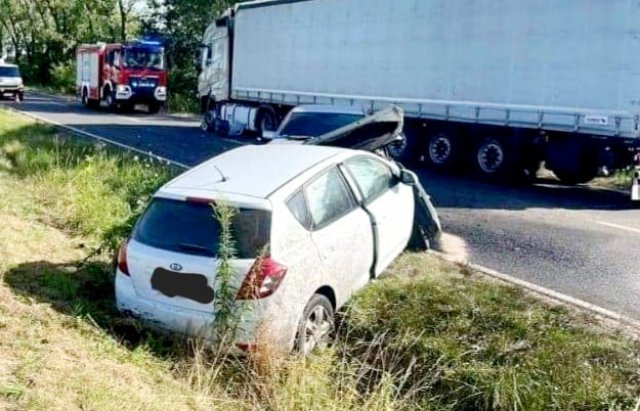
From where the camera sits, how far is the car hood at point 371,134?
8352 mm

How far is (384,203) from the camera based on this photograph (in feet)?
21.8

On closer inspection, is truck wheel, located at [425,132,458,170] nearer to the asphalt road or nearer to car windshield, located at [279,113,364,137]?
the asphalt road

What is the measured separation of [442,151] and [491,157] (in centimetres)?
141

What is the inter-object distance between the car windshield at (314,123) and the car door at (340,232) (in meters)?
5.58

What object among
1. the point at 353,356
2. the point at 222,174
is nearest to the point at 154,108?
the point at 222,174

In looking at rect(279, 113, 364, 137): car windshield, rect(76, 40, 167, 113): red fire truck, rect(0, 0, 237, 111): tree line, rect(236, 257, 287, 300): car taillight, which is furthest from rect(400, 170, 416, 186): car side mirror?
rect(0, 0, 237, 111): tree line

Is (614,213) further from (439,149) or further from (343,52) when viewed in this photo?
(343,52)

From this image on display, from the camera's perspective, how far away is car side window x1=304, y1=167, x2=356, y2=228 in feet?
18.4

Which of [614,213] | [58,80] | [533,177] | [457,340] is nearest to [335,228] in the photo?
[457,340]

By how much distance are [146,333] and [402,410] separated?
2.00 metres

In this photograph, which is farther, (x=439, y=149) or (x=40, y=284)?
(x=439, y=149)

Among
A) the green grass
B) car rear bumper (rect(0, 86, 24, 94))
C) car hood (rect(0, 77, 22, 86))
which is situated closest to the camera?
the green grass

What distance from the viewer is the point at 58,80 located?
176ft

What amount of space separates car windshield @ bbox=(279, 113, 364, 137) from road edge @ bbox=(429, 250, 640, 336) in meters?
4.25
